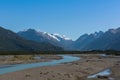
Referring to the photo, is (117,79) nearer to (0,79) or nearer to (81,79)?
(81,79)

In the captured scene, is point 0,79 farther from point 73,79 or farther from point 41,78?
point 73,79

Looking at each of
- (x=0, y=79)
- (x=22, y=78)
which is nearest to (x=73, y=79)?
(x=22, y=78)

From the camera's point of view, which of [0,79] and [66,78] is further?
[66,78]

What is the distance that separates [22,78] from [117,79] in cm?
1522

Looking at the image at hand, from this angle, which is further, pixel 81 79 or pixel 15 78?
pixel 81 79

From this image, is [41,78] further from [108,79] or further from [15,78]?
[108,79]

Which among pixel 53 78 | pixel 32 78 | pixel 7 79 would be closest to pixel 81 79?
pixel 53 78

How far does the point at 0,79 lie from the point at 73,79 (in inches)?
450

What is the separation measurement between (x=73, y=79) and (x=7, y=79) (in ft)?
34.0

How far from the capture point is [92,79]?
1928 inches

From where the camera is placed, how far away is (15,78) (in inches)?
1831

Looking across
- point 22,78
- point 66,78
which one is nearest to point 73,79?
point 66,78

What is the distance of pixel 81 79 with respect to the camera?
49.9 metres

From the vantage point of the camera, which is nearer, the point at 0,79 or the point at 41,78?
the point at 0,79
